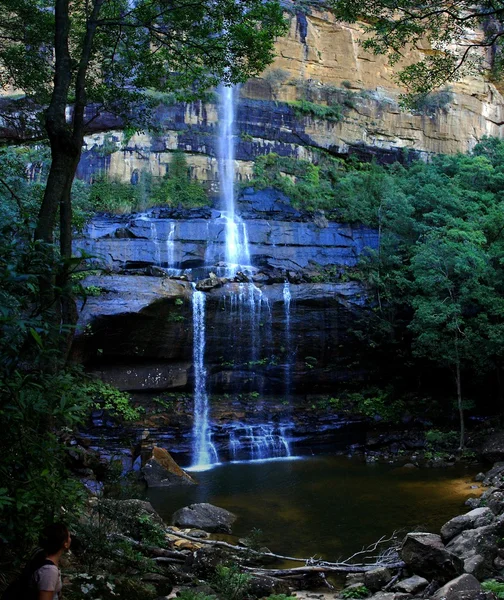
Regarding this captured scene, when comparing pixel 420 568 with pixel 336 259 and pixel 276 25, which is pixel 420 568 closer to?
pixel 276 25

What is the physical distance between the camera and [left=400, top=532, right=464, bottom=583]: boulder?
21.0ft

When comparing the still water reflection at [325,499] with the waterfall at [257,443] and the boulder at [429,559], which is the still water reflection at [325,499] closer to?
the waterfall at [257,443]

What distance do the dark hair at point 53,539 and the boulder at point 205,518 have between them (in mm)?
6922

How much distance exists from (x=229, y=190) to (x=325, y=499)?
17825 millimetres

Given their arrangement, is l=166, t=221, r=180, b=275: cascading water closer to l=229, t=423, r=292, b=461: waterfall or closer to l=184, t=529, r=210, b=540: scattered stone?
l=229, t=423, r=292, b=461: waterfall

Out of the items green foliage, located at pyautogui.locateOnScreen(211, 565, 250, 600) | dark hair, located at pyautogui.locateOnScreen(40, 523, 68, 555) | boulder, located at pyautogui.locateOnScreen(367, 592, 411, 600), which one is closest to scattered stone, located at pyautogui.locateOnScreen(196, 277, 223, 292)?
green foliage, located at pyautogui.locateOnScreen(211, 565, 250, 600)

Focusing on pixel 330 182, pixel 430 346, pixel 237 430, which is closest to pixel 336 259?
pixel 330 182

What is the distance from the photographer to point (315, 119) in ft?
97.6

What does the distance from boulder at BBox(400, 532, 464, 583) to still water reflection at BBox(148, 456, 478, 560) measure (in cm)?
189

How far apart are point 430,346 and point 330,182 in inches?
516

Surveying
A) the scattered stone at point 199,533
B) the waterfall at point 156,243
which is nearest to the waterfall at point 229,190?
the waterfall at point 156,243

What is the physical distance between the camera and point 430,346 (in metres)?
18.1

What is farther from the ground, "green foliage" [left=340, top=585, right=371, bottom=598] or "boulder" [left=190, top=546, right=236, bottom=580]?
"boulder" [left=190, top=546, right=236, bottom=580]

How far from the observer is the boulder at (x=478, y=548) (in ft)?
21.8
